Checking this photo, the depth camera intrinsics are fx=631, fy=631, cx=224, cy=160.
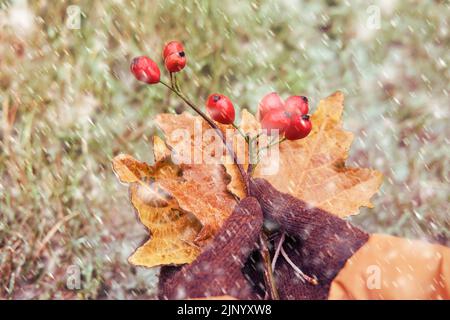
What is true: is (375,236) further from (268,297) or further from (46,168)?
(46,168)

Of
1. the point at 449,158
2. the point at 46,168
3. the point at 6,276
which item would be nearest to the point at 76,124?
the point at 46,168

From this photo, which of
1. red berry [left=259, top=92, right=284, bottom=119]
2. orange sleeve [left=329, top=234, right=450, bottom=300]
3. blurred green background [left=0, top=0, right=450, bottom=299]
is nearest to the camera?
orange sleeve [left=329, top=234, right=450, bottom=300]

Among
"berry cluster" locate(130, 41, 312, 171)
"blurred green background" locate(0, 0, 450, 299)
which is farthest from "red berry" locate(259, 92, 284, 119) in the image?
"blurred green background" locate(0, 0, 450, 299)

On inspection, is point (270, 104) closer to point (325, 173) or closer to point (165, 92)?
point (325, 173)

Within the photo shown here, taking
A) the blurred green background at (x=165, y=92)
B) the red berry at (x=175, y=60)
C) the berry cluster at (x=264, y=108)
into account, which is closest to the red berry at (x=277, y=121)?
the berry cluster at (x=264, y=108)

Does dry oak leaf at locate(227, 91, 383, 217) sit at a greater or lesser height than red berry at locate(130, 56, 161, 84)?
lesser

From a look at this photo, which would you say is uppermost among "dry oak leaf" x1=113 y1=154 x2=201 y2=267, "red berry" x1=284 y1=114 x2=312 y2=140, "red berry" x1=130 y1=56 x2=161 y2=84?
"red berry" x1=130 y1=56 x2=161 y2=84

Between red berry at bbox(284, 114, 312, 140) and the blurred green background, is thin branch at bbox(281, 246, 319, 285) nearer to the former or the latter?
red berry at bbox(284, 114, 312, 140)
